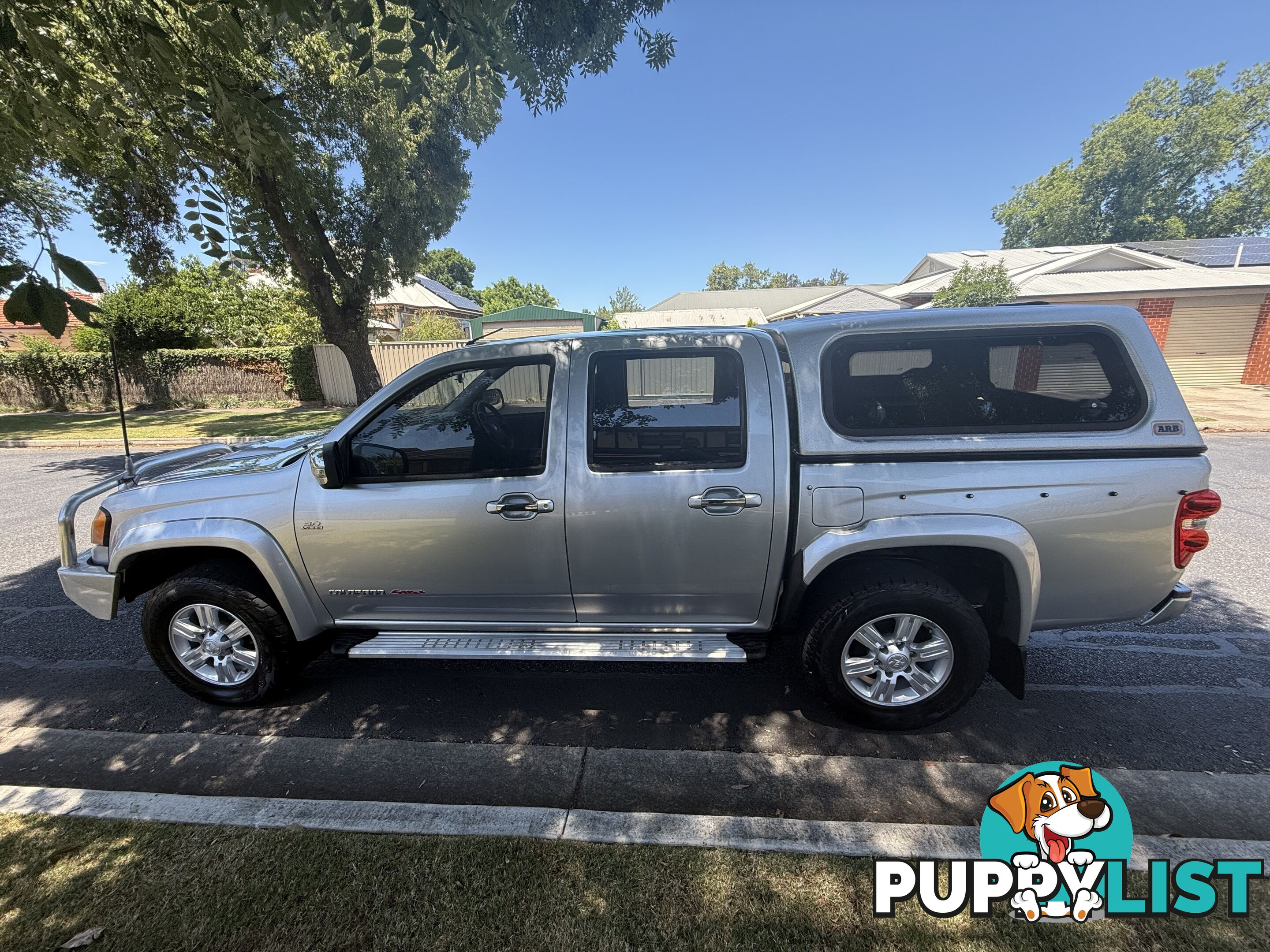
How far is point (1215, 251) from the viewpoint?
1936 cm

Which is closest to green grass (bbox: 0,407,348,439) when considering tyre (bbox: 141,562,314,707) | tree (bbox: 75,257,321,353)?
tree (bbox: 75,257,321,353)

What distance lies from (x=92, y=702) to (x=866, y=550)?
14.1 ft

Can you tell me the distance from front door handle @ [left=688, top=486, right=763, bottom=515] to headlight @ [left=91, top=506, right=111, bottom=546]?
3.13 meters

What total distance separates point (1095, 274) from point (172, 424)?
28.1 m

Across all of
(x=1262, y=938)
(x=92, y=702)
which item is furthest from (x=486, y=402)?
(x=1262, y=938)

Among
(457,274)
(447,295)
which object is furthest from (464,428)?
(457,274)

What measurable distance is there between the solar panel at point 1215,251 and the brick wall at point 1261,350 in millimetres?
2251

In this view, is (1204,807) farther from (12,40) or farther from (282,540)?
(12,40)

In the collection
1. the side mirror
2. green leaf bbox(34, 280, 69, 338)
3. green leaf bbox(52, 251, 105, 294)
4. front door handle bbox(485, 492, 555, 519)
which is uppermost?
green leaf bbox(52, 251, 105, 294)

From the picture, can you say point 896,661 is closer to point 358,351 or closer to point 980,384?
point 980,384

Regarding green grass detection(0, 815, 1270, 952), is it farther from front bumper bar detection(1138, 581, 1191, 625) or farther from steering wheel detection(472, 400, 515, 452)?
steering wheel detection(472, 400, 515, 452)

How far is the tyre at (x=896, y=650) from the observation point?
2545 mm

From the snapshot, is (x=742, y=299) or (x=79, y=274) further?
(x=742, y=299)

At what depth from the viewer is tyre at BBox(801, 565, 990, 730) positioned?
8.35ft
